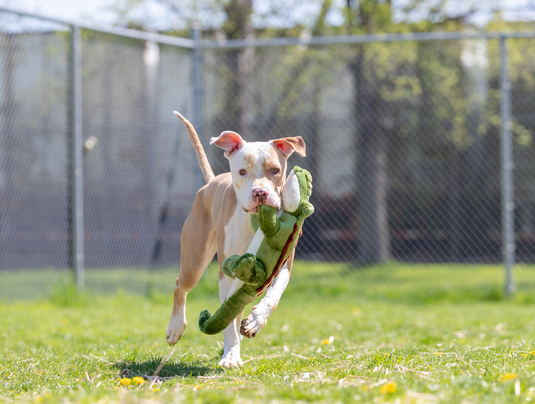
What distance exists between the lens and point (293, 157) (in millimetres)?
8484

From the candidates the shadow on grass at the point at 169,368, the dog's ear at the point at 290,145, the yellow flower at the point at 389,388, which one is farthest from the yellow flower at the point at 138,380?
the dog's ear at the point at 290,145

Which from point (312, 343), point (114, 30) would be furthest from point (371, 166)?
point (312, 343)

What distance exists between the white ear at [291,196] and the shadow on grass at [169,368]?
97cm

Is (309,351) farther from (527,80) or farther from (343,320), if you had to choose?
(527,80)

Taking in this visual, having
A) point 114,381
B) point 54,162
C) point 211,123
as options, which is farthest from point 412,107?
point 114,381

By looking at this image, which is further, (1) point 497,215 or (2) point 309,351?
(1) point 497,215

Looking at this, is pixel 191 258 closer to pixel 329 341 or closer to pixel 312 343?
pixel 329 341

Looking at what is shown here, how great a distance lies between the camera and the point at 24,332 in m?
4.84

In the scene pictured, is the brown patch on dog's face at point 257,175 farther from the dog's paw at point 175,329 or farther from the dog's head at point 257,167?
the dog's paw at point 175,329

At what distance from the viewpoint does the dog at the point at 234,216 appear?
2.91 m

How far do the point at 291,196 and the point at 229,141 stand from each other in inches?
22.0

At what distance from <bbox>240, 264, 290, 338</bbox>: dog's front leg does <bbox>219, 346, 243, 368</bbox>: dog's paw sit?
0.44 meters

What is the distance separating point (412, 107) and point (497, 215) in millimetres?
2041

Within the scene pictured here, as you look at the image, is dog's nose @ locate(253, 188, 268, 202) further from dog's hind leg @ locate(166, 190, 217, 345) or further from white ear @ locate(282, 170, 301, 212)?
dog's hind leg @ locate(166, 190, 217, 345)
